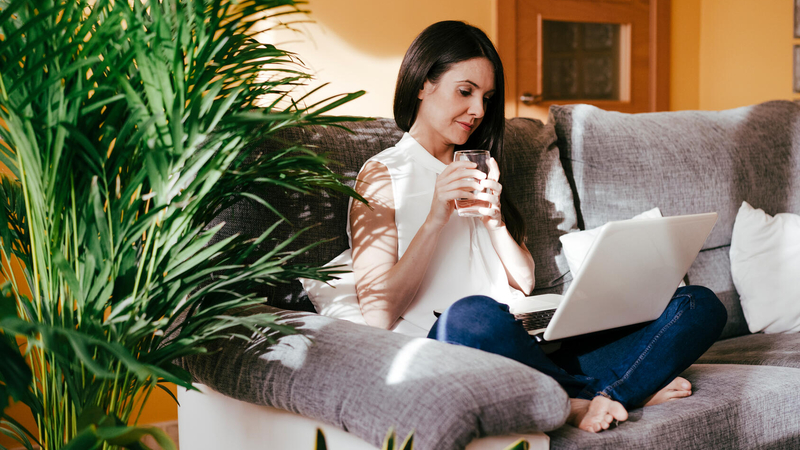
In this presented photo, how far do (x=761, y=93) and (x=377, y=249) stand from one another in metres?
3.30

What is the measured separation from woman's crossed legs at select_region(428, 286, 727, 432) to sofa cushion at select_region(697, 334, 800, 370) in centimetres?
Result: 34

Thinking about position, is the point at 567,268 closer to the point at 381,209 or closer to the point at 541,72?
the point at 381,209

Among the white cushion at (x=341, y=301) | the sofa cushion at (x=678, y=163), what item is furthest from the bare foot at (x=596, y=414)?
the sofa cushion at (x=678, y=163)

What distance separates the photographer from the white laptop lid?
3.50 ft

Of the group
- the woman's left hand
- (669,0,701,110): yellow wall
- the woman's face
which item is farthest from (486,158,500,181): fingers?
(669,0,701,110): yellow wall

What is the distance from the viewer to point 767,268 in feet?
6.27

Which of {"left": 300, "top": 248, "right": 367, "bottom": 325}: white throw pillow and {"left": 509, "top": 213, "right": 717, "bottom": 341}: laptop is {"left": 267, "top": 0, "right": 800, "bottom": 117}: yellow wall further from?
{"left": 509, "top": 213, "right": 717, "bottom": 341}: laptop

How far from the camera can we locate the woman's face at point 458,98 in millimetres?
1576

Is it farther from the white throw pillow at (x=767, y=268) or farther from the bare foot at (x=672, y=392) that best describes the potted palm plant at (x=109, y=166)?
the white throw pillow at (x=767, y=268)

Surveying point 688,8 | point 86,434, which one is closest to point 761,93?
point 688,8

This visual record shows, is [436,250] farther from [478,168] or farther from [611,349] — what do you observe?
[611,349]

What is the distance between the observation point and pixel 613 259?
3.56 feet

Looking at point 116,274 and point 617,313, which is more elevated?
point 116,274

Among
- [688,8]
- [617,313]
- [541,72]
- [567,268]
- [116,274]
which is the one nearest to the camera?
[116,274]
